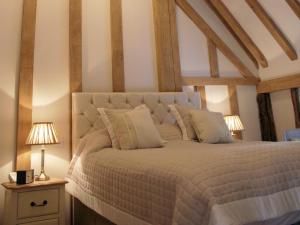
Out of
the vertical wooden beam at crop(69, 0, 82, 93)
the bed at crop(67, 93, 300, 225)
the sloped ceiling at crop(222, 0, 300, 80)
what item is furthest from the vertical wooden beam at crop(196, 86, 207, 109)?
the bed at crop(67, 93, 300, 225)

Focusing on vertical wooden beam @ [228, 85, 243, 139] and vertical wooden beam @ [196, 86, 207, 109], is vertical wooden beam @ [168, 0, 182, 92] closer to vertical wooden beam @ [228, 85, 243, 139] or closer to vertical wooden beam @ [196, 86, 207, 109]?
vertical wooden beam @ [196, 86, 207, 109]

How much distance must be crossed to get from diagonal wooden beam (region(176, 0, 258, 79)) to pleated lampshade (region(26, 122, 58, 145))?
106 inches

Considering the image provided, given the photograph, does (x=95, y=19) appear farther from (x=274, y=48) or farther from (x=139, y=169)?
(x=274, y=48)

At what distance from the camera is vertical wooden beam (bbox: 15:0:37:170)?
2.68 meters

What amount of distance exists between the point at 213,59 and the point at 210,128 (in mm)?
1787

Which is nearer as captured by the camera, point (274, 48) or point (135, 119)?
point (135, 119)

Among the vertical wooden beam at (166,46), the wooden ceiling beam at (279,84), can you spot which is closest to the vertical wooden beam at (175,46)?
the vertical wooden beam at (166,46)

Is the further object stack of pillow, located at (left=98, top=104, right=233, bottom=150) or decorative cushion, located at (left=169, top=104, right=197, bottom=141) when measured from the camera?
decorative cushion, located at (left=169, top=104, right=197, bottom=141)

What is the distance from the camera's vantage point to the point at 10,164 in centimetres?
266

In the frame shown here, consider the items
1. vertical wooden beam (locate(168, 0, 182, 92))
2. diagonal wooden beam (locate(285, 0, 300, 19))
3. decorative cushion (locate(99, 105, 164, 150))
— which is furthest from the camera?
vertical wooden beam (locate(168, 0, 182, 92))

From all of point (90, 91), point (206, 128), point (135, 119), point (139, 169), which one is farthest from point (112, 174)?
point (90, 91)

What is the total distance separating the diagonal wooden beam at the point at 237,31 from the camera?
162 inches

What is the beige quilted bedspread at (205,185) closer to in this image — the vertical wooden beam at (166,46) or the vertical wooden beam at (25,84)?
the vertical wooden beam at (25,84)

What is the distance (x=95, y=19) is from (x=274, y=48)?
276cm
